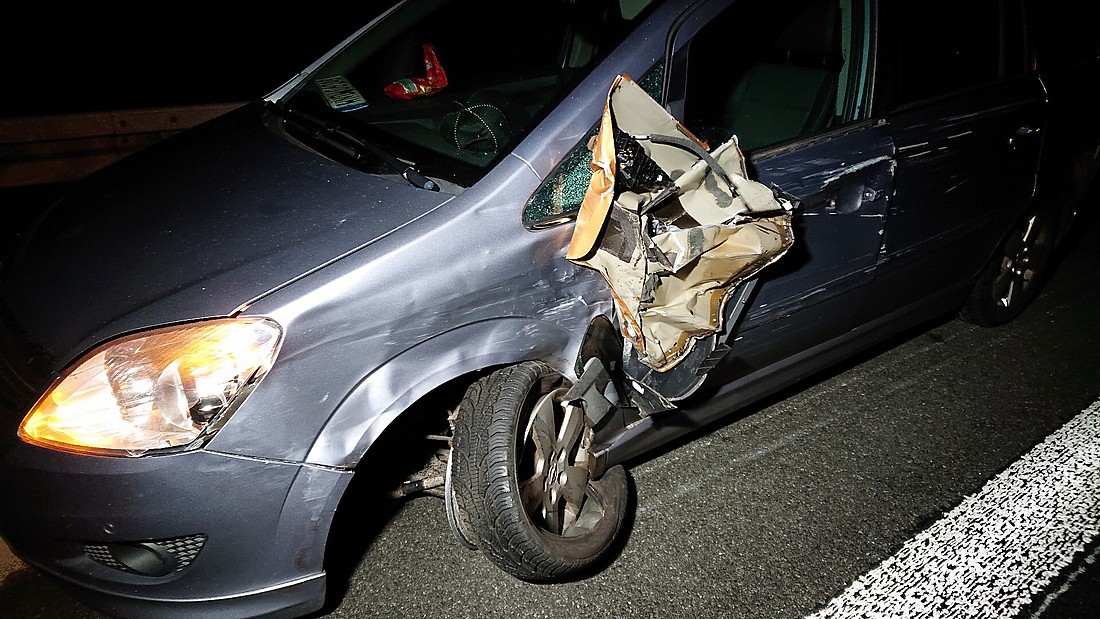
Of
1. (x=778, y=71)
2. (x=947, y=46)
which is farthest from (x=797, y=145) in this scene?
(x=947, y=46)

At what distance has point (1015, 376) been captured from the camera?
329 centimetres

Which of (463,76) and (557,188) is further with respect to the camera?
(463,76)

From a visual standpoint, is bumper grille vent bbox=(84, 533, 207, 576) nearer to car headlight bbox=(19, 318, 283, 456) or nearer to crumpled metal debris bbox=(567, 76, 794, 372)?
car headlight bbox=(19, 318, 283, 456)

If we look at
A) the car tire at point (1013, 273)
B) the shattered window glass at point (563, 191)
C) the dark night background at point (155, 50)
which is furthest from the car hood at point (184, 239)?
the dark night background at point (155, 50)

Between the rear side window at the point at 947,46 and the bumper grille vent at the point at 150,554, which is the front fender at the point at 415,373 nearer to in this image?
the bumper grille vent at the point at 150,554

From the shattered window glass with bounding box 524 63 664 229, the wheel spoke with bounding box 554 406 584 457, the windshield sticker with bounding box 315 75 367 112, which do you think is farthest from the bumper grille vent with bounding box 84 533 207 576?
the windshield sticker with bounding box 315 75 367 112

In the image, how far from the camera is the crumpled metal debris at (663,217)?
68.1 inches

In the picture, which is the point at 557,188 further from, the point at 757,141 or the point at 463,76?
the point at 463,76

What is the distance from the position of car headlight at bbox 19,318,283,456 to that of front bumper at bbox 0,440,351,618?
4 centimetres

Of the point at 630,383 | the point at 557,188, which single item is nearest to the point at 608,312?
the point at 630,383

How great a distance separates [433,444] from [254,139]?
1076 millimetres

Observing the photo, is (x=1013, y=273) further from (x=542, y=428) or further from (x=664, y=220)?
(x=542, y=428)

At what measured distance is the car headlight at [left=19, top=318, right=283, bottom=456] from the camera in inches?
60.2

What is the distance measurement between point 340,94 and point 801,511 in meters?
2.03
